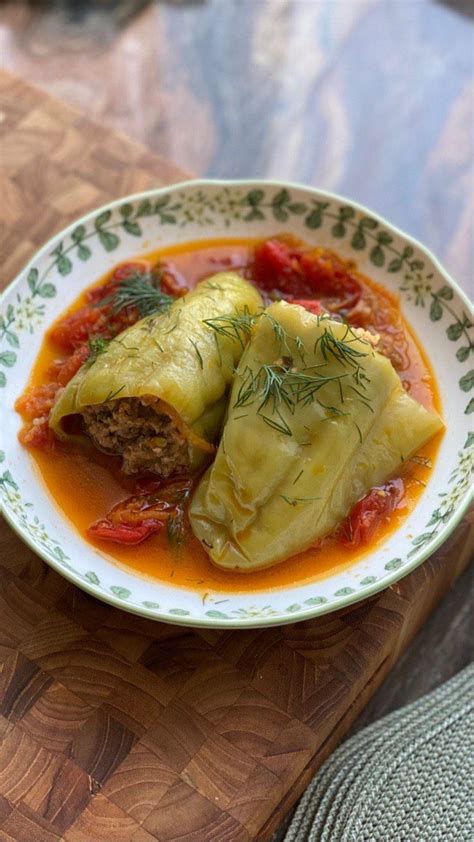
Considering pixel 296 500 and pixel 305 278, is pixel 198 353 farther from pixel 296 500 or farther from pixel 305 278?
pixel 305 278

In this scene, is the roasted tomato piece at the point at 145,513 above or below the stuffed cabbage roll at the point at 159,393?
below

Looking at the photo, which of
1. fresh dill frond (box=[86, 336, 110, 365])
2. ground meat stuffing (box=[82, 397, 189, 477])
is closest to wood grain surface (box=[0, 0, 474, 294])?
fresh dill frond (box=[86, 336, 110, 365])

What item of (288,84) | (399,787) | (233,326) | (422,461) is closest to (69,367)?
(233,326)


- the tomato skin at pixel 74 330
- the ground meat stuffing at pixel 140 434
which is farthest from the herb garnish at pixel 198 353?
the tomato skin at pixel 74 330

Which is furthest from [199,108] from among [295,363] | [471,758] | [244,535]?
[471,758]

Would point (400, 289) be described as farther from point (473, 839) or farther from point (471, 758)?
point (473, 839)

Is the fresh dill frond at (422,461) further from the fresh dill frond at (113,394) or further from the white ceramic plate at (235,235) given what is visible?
the fresh dill frond at (113,394)
